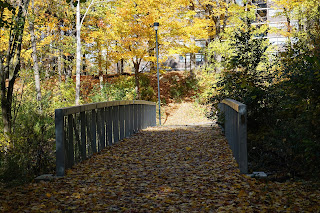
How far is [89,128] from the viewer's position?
27.0 ft

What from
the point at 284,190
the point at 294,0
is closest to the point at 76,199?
the point at 284,190

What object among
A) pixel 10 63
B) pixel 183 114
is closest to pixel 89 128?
pixel 10 63

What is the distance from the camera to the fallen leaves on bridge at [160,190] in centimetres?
474

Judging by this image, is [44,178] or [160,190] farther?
[44,178]

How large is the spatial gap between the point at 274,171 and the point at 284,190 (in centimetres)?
155

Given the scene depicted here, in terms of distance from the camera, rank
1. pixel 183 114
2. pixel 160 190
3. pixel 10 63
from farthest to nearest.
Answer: pixel 183 114
pixel 10 63
pixel 160 190

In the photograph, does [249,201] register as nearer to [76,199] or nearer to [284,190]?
[284,190]

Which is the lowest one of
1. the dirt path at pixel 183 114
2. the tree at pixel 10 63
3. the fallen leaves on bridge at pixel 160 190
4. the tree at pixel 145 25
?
the dirt path at pixel 183 114

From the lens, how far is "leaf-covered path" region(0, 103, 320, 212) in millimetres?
4746

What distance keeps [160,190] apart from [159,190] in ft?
0.05

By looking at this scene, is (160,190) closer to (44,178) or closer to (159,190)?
(159,190)

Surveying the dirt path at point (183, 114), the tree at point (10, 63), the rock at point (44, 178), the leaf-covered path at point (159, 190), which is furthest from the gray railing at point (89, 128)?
the dirt path at point (183, 114)

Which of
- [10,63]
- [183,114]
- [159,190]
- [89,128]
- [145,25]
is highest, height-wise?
[145,25]

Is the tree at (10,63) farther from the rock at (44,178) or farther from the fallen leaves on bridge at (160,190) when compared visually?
the rock at (44,178)
